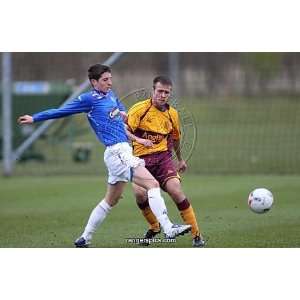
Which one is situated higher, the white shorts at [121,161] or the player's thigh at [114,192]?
the white shorts at [121,161]

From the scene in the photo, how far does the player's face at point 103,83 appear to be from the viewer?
8.66 m

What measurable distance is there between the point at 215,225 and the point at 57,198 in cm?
399

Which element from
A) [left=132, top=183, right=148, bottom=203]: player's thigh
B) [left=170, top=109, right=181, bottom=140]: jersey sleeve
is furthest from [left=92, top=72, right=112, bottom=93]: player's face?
[left=132, top=183, right=148, bottom=203]: player's thigh

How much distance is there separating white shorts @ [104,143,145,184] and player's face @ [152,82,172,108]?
22.8 inches

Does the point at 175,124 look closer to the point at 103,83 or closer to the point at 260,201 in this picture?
the point at 103,83

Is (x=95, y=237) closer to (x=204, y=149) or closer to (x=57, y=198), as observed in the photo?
(x=57, y=198)

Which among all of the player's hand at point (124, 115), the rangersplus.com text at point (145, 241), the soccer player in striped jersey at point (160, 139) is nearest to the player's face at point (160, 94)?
the soccer player in striped jersey at point (160, 139)

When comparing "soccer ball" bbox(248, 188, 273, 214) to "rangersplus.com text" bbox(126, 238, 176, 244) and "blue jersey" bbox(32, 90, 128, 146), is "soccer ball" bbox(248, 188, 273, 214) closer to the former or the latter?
"rangersplus.com text" bbox(126, 238, 176, 244)

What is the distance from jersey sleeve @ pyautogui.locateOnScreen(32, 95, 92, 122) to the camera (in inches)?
334

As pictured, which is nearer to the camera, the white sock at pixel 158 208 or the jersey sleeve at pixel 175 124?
the white sock at pixel 158 208

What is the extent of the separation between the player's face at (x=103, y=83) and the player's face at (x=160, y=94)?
1.63 feet

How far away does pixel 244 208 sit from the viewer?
38.8ft

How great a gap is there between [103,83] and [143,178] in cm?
102

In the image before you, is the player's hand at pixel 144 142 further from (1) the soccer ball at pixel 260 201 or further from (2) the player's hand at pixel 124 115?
(1) the soccer ball at pixel 260 201
